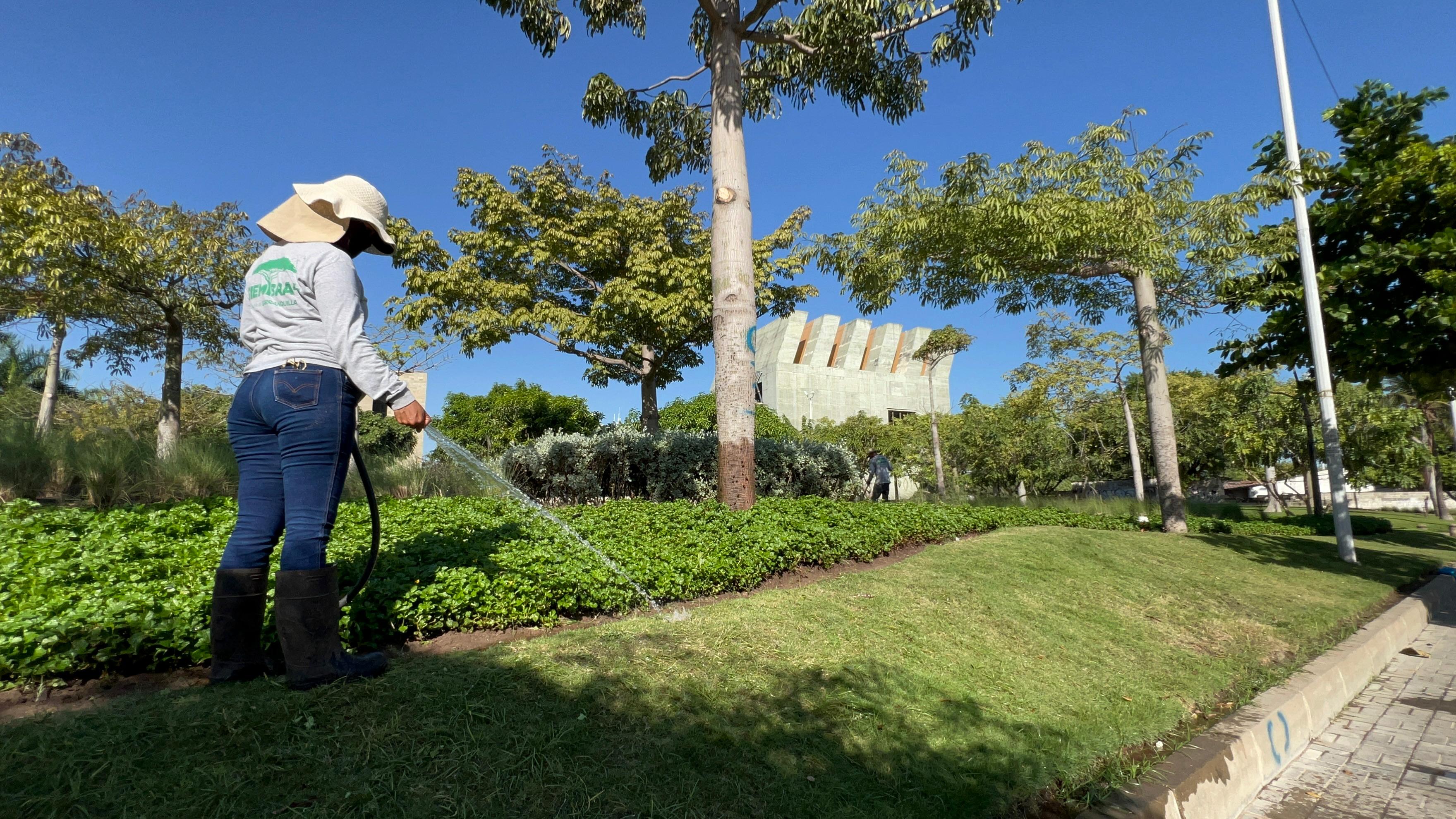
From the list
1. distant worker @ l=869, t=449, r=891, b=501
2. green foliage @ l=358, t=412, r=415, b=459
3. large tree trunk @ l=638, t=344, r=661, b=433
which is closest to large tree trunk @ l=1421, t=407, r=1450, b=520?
distant worker @ l=869, t=449, r=891, b=501

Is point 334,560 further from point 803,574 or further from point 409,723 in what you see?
point 803,574

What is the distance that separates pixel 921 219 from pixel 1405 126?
18.6 ft

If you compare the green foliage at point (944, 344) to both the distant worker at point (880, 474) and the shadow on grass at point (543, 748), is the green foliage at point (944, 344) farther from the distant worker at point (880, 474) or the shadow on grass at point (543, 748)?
the shadow on grass at point (543, 748)

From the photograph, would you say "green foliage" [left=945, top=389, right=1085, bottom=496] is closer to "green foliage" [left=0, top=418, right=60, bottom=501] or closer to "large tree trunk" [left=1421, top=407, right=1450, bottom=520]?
"large tree trunk" [left=1421, top=407, right=1450, bottom=520]

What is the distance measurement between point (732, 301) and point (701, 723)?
479 cm

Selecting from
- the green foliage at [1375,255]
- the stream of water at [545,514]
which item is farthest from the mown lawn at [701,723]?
the green foliage at [1375,255]

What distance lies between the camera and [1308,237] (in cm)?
900

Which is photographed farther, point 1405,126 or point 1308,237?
point 1308,237

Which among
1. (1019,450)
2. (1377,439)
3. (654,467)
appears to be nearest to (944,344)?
(1019,450)

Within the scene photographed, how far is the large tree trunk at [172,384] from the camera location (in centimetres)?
1171

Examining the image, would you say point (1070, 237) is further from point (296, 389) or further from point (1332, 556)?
point (296, 389)

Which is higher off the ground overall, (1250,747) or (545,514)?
(545,514)

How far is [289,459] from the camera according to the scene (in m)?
2.37

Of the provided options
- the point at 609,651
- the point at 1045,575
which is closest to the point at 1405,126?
the point at 1045,575
